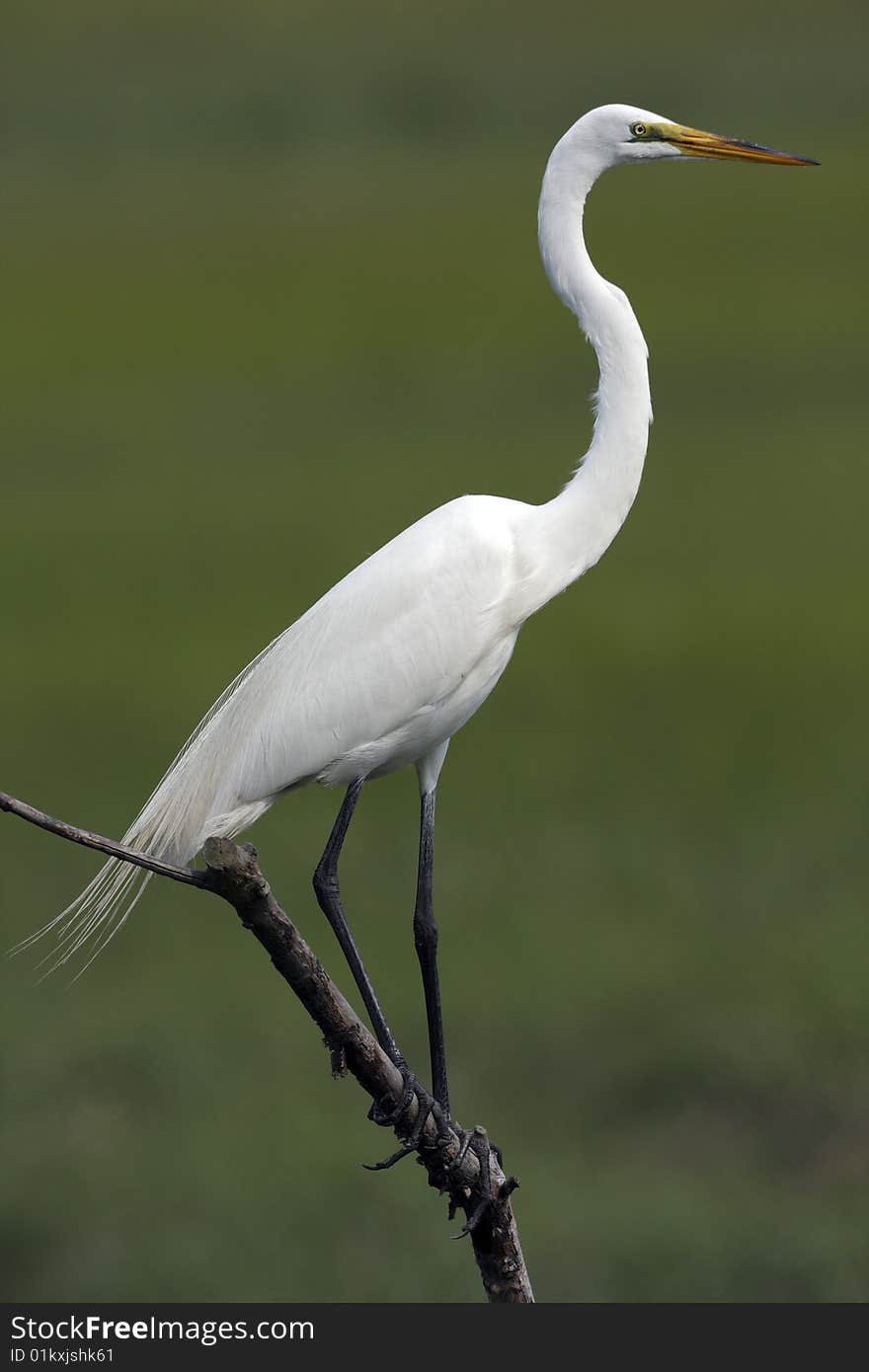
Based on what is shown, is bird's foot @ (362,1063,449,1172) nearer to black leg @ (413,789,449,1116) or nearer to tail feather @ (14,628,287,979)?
black leg @ (413,789,449,1116)

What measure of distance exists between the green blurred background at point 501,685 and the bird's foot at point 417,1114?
10.7 feet

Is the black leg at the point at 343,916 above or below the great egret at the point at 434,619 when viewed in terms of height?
below

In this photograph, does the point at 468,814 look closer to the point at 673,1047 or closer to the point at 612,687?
the point at 612,687

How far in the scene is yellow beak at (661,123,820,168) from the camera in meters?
3.89

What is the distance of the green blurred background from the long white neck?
139 inches

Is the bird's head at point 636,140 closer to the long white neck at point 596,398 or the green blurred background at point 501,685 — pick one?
the long white neck at point 596,398

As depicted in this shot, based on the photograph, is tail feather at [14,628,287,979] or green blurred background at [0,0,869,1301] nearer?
tail feather at [14,628,287,979]

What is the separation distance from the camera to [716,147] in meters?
3.93

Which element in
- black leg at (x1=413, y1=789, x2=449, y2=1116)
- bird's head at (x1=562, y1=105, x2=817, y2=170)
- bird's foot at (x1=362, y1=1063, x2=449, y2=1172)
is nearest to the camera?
bird's foot at (x1=362, y1=1063, x2=449, y2=1172)

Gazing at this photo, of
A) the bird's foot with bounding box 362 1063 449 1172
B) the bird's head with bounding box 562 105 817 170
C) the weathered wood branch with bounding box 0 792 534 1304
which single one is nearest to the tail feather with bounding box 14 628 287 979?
the weathered wood branch with bounding box 0 792 534 1304

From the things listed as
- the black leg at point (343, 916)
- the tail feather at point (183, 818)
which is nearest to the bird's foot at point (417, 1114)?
the black leg at point (343, 916)

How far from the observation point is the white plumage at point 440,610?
153 inches

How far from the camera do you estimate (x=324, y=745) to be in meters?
3.97
